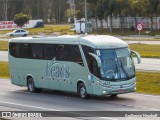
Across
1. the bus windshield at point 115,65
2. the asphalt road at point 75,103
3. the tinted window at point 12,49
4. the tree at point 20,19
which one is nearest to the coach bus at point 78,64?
the bus windshield at point 115,65

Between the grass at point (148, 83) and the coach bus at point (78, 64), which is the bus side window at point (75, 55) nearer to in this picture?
the coach bus at point (78, 64)

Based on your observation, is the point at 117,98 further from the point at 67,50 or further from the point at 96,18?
the point at 96,18

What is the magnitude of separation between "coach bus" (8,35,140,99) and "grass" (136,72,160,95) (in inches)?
100

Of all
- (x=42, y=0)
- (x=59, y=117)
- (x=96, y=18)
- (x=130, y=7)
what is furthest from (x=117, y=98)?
(x=42, y=0)

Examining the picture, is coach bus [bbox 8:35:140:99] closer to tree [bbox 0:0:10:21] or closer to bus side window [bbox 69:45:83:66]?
bus side window [bbox 69:45:83:66]

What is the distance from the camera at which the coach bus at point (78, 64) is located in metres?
22.2

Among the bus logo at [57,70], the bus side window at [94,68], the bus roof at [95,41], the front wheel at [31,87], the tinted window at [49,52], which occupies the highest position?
the bus roof at [95,41]

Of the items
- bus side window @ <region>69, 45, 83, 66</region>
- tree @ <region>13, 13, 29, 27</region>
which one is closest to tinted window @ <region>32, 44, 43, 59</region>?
bus side window @ <region>69, 45, 83, 66</region>

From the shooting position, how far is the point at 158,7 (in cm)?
8100

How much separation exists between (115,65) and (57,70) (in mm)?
3634

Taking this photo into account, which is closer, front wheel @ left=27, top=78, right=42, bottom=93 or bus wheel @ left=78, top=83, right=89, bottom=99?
bus wheel @ left=78, top=83, right=89, bottom=99

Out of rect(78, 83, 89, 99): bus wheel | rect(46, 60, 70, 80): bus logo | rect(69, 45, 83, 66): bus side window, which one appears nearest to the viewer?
rect(78, 83, 89, 99): bus wheel

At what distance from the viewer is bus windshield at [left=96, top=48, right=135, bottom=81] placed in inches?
874

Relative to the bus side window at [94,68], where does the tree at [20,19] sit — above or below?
below
